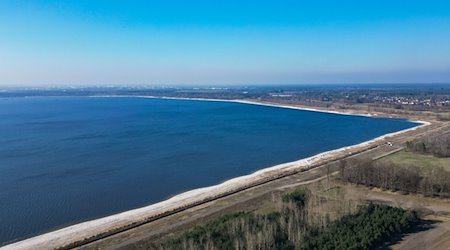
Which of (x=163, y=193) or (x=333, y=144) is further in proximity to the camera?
(x=333, y=144)

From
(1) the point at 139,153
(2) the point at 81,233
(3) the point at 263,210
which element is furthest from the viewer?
(1) the point at 139,153

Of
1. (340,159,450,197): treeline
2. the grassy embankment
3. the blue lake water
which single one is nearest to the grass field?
(340,159,450,197): treeline

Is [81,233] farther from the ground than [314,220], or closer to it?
closer to it

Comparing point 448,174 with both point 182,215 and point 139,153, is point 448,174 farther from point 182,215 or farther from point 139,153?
point 139,153

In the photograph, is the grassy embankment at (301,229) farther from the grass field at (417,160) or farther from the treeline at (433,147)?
the treeline at (433,147)

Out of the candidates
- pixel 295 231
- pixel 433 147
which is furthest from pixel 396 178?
pixel 433 147

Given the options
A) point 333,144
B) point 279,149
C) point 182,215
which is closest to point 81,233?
point 182,215

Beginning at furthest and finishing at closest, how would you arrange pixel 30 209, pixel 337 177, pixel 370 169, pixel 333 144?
pixel 333 144
pixel 337 177
pixel 370 169
pixel 30 209
